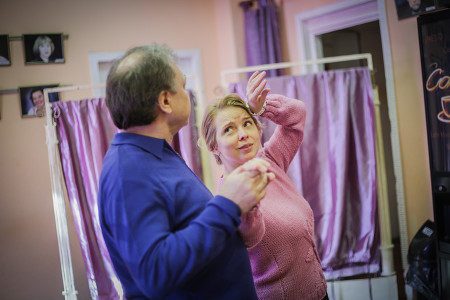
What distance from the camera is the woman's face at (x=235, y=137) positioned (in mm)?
1360

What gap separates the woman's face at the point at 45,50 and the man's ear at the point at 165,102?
264 cm

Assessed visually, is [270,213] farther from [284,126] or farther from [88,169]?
[88,169]

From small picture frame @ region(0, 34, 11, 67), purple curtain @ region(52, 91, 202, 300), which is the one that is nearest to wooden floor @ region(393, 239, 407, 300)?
purple curtain @ region(52, 91, 202, 300)

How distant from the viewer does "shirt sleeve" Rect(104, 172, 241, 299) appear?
0.80m

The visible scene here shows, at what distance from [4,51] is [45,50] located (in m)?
0.28

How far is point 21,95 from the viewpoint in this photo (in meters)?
3.14

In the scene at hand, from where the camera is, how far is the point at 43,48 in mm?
3213

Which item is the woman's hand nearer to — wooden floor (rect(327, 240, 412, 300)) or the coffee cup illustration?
the coffee cup illustration

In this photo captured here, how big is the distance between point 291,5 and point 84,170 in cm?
216

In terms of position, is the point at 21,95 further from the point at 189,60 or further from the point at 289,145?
the point at 289,145

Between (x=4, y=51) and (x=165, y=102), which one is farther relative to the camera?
(x=4, y=51)

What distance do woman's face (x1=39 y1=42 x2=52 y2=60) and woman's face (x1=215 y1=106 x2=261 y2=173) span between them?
2.31m

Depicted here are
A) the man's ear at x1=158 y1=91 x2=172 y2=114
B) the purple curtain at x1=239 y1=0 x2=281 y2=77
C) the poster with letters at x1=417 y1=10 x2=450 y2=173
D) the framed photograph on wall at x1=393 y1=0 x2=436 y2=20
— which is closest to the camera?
the man's ear at x1=158 y1=91 x2=172 y2=114

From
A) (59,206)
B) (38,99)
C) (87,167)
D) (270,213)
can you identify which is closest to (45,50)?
(38,99)
